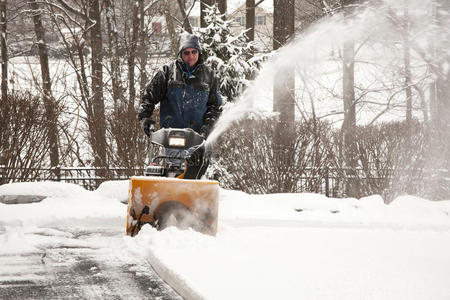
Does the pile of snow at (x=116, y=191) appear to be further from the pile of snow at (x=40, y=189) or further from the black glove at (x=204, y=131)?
the black glove at (x=204, y=131)

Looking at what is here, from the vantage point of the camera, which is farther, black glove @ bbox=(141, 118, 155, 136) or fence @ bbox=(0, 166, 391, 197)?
fence @ bbox=(0, 166, 391, 197)

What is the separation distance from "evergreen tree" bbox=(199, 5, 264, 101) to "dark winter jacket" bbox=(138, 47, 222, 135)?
201 inches

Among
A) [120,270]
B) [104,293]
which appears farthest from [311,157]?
[104,293]

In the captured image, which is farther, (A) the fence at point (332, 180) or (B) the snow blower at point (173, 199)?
(A) the fence at point (332, 180)

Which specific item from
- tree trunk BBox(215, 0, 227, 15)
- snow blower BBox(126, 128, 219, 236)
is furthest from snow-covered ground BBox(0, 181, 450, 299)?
tree trunk BBox(215, 0, 227, 15)

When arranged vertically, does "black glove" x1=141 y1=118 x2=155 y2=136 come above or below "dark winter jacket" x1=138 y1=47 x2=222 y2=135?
below

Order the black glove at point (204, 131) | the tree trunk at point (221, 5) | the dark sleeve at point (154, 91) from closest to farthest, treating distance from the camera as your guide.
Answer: the black glove at point (204, 131), the dark sleeve at point (154, 91), the tree trunk at point (221, 5)

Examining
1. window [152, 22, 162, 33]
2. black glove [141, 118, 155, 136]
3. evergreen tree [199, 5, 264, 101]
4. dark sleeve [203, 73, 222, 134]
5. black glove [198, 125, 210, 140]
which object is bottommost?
black glove [198, 125, 210, 140]

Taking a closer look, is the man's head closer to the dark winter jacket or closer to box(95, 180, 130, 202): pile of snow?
the dark winter jacket

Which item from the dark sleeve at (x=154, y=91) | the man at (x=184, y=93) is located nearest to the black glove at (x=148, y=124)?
the man at (x=184, y=93)

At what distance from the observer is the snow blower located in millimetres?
5012

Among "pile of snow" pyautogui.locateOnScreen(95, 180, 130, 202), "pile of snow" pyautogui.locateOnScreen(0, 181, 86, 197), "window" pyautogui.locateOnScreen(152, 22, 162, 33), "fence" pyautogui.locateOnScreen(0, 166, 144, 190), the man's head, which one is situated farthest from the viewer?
"window" pyautogui.locateOnScreen(152, 22, 162, 33)

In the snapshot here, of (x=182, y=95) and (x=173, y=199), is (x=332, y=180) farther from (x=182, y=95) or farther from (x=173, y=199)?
(x=173, y=199)

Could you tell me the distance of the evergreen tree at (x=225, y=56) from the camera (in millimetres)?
11086
